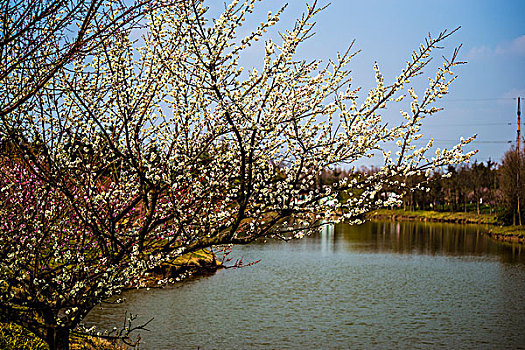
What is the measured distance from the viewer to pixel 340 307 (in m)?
16.7

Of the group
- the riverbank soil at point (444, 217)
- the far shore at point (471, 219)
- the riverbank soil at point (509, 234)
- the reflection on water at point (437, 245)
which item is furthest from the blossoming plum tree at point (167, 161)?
the riverbank soil at point (444, 217)

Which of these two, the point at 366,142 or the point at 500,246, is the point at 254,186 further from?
the point at 500,246

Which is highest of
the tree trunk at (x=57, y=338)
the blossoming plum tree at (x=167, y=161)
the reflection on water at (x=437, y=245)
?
the blossoming plum tree at (x=167, y=161)

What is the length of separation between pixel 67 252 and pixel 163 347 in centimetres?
760

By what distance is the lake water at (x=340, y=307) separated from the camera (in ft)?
43.0

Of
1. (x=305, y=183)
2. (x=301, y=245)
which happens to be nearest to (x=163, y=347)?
(x=305, y=183)

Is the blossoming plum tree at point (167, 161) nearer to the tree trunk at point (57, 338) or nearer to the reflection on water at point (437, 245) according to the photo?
the tree trunk at point (57, 338)

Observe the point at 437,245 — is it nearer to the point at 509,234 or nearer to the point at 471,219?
the point at 509,234

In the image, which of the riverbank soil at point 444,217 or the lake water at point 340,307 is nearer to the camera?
the lake water at point 340,307

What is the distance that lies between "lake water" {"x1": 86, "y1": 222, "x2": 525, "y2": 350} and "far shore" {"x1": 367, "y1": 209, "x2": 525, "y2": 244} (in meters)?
9.69

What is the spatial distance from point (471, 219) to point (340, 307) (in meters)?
51.8

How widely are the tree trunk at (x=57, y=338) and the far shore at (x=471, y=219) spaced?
28.9 metres

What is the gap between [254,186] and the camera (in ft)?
16.4

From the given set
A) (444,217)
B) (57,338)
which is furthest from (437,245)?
(57,338)
